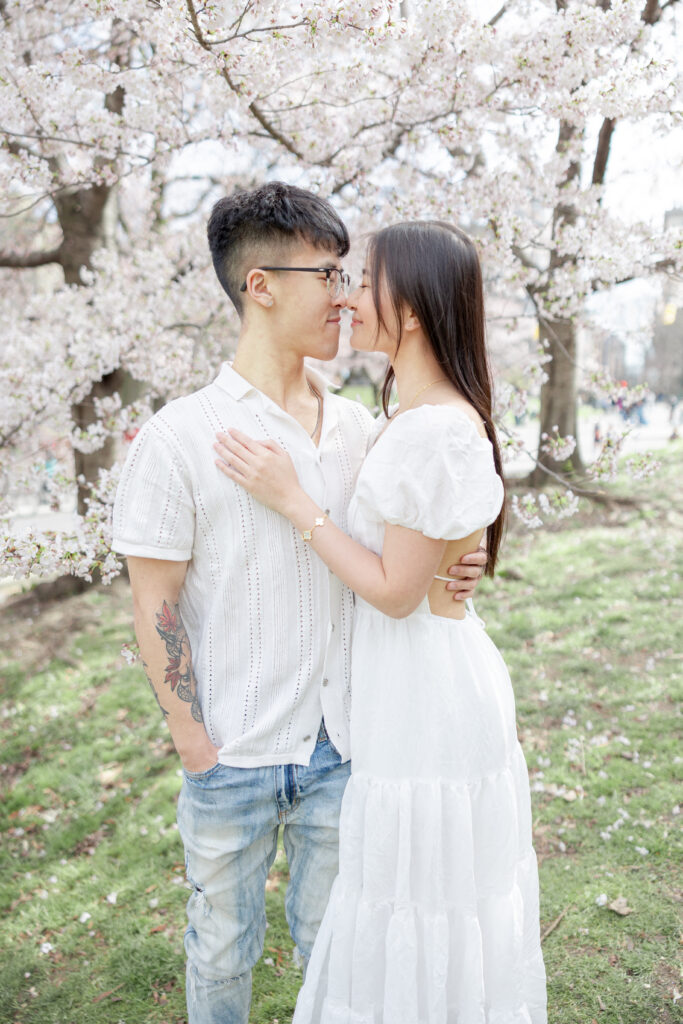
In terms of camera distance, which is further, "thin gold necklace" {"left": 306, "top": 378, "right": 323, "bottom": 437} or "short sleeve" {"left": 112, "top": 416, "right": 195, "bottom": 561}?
"thin gold necklace" {"left": 306, "top": 378, "right": 323, "bottom": 437}

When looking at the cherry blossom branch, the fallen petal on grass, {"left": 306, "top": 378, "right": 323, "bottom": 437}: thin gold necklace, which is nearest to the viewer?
{"left": 306, "top": 378, "right": 323, "bottom": 437}: thin gold necklace

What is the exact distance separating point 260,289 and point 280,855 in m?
3.11

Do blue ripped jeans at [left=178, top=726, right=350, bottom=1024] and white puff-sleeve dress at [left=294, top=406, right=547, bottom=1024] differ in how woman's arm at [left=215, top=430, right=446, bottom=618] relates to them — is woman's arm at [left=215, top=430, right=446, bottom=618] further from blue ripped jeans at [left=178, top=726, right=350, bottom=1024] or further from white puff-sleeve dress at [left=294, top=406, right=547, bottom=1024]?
blue ripped jeans at [left=178, top=726, right=350, bottom=1024]

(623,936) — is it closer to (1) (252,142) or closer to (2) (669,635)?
(2) (669,635)

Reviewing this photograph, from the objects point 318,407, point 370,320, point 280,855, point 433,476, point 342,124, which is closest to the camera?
point 433,476

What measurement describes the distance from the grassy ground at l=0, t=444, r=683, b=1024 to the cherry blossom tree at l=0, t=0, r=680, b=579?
1656mm

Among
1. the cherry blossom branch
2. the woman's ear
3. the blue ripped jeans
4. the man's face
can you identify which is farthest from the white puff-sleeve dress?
the cherry blossom branch

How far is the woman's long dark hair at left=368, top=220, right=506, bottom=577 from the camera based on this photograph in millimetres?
1988

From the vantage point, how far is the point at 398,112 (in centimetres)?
417

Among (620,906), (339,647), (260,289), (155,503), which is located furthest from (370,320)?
(620,906)

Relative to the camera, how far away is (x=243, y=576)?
80.4 inches

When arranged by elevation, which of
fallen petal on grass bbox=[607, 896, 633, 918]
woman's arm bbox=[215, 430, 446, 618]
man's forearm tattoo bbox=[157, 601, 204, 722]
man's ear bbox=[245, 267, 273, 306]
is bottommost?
fallen petal on grass bbox=[607, 896, 633, 918]

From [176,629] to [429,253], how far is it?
1.21 metres

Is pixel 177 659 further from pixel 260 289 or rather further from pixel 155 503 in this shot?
pixel 260 289
